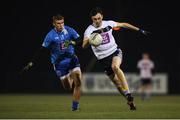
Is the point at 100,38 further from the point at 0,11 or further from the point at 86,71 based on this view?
the point at 0,11

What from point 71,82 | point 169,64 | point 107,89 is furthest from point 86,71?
point 71,82

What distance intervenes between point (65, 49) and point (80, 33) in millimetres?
16107

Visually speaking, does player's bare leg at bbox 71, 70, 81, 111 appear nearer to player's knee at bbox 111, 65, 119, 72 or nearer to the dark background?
player's knee at bbox 111, 65, 119, 72

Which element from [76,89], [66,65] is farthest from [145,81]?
[76,89]

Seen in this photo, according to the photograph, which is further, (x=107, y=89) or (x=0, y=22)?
(x=0, y=22)

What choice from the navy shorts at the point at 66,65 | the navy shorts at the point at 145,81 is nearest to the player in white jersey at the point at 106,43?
the navy shorts at the point at 66,65

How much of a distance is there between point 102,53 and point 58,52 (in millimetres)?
1074

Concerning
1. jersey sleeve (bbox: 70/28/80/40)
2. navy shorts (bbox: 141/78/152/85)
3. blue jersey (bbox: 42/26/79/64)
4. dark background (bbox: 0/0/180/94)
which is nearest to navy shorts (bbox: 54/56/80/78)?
blue jersey (bbox: 42/26/79/64)

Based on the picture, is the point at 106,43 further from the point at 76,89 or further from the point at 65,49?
the point at 76,89

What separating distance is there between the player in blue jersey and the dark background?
50.9 feet

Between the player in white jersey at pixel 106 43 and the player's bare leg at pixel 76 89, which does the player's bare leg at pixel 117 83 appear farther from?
the player's bare leg at pixel 76 89

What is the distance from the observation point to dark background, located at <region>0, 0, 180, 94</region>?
32.6m

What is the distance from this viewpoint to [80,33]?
32.6 meters

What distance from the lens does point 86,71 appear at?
1284 inches
